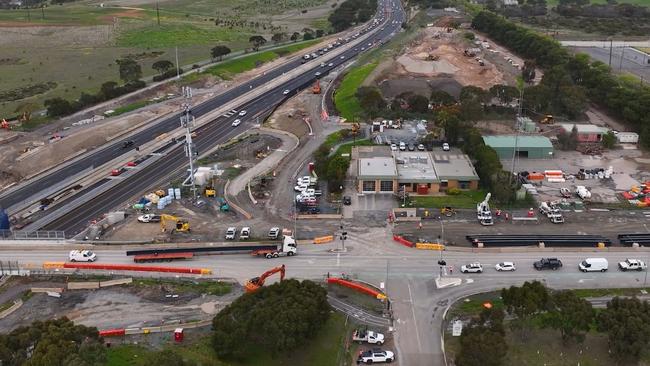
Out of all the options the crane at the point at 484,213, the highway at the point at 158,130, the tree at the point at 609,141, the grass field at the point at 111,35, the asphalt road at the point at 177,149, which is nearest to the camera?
the crane at the point at 484,213

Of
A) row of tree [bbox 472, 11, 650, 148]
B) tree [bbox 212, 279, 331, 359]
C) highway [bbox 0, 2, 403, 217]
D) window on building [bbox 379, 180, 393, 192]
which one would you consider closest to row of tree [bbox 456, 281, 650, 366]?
tree [bbox 212, 279, 331, 359]

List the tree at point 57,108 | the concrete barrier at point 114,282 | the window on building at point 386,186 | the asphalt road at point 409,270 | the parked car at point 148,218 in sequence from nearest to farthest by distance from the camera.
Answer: the asphalt road at point 409,270, the concrete barrier at point 114,282, the parked car at point 148,218, the window on building at point 386,186, the tree at point 57,108

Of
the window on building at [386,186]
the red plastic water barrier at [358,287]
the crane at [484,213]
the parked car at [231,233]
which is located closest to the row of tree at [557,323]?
the red plastic water barrier at [358,287]

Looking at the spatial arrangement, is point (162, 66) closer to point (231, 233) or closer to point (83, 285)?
point (231, 233)

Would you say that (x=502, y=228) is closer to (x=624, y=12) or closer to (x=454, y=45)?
(x=454, y=45)

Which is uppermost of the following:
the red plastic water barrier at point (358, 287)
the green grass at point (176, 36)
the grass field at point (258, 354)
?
the green grass at point (176, 36)

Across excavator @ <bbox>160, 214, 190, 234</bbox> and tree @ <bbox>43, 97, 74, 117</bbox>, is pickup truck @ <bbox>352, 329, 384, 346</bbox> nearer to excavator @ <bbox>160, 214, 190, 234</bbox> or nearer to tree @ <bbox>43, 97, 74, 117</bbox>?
excavator @ <bbox>160, 214, 190, 234</bbox>

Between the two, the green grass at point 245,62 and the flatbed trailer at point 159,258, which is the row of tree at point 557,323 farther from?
the green grass at point 245,62
